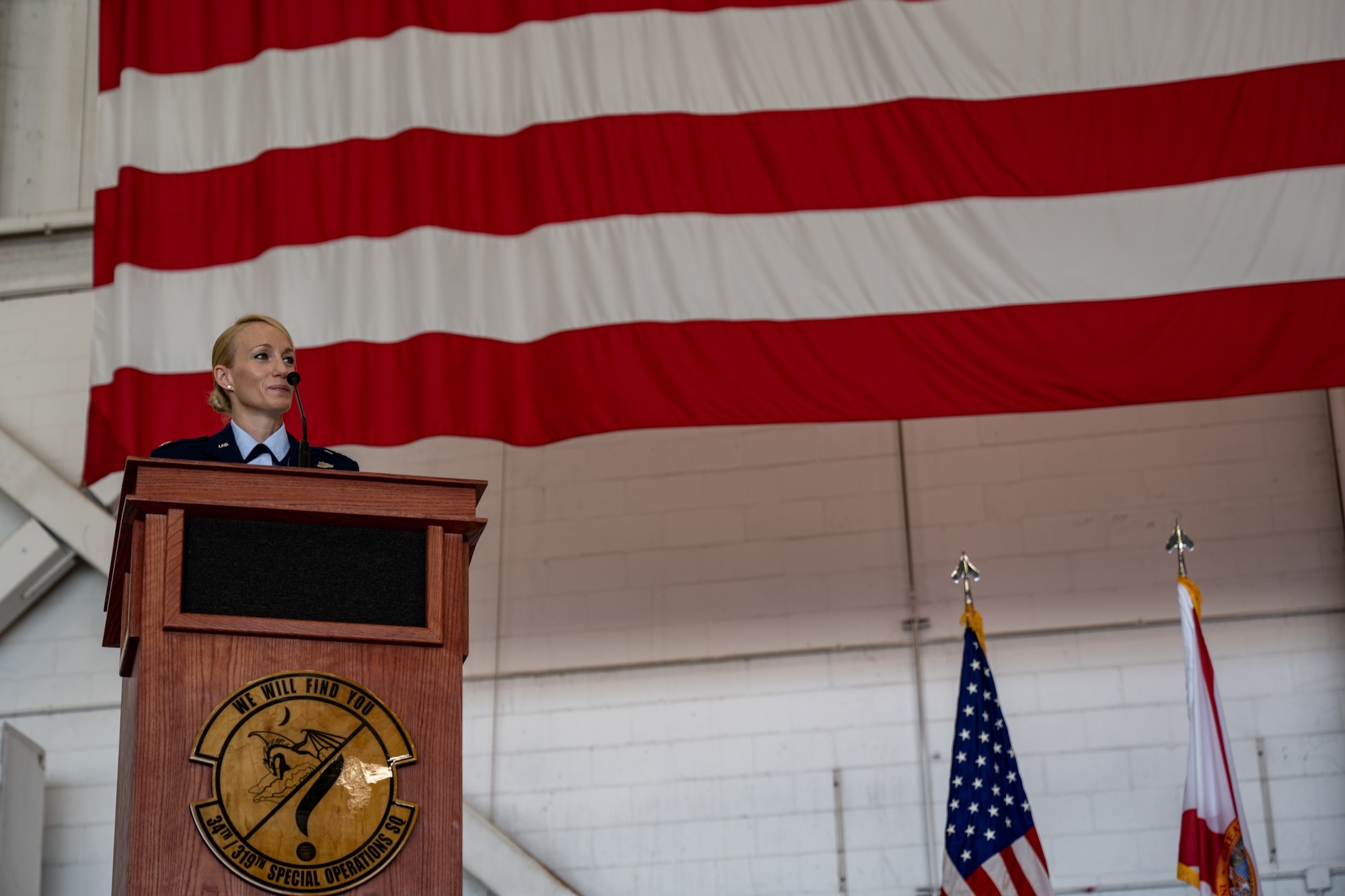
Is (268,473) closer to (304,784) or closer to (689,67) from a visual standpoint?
(304,784)

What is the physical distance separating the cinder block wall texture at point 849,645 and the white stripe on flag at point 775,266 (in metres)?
1.23

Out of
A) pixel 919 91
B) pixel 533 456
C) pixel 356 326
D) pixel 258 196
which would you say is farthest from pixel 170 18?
pixel 919 91

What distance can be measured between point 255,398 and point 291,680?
29.3 inches

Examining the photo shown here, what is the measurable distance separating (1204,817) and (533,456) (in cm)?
277

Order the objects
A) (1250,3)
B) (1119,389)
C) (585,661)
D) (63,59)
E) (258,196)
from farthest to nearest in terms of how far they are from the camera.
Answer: (63,59)
(585,661)
(258,196)
(1250,3)
(1119,389)

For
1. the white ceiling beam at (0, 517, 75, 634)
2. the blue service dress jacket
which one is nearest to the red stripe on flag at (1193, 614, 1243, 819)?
the blue service dress jacket

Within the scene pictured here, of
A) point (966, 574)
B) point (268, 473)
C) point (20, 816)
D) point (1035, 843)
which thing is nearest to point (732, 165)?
point (966, 574)

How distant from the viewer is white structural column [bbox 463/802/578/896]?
544 centimetres

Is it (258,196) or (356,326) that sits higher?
(258,196)

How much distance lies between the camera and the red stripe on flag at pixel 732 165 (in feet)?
15.3

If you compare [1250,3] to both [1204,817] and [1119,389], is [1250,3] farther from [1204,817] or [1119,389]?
[1204,817]

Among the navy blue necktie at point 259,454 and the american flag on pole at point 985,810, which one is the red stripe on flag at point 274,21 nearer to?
the american flag on pole at point 985,810

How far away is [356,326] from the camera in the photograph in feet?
16.0

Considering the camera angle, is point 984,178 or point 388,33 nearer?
point 984,178
